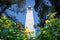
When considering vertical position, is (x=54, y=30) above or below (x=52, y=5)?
below

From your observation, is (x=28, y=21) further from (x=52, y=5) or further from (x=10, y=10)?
(x=52, y=5)

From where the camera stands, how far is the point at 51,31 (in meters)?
5.10

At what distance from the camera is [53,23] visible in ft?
16.9

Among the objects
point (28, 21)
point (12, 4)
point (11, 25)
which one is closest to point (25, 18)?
point (28, 21)

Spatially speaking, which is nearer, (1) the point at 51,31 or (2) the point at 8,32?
(1) the point at 51,31

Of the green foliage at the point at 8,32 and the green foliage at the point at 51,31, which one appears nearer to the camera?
the green foliage at the point at 51,31

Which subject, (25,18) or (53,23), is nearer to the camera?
(53,23)

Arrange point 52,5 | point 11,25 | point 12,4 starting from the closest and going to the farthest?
point 11,25, point 52,5, point 12,4

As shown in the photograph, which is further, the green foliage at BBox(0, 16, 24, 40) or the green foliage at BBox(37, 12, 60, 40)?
the green foliage at BBox(0, 16, 24, 40)

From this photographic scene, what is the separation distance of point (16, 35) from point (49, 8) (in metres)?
2.18

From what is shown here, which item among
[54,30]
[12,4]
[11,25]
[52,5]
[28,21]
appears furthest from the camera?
[28,21]

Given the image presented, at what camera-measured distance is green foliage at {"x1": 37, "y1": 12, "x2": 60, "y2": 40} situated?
16.5 feet

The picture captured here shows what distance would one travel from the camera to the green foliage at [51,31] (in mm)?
5026

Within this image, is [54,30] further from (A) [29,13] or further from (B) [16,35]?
(A) [29,13]
